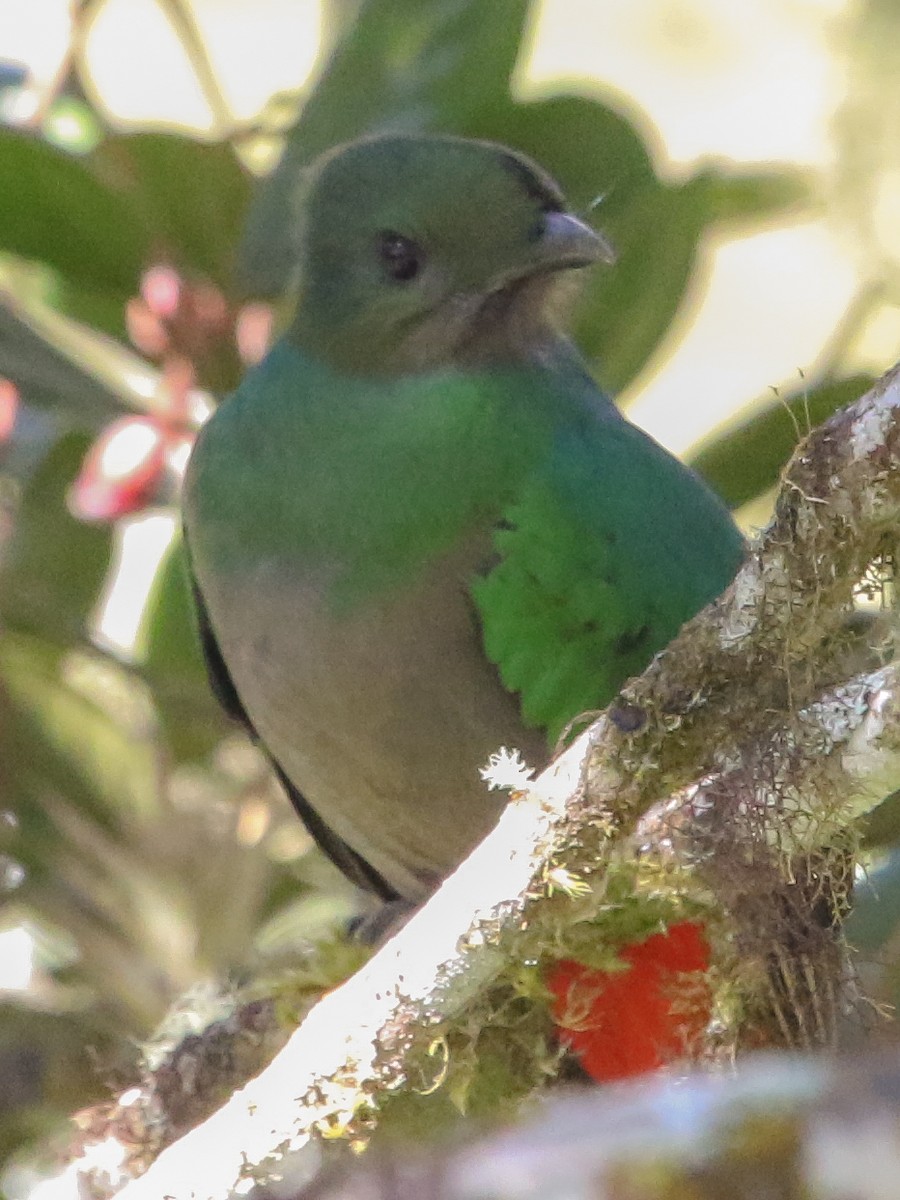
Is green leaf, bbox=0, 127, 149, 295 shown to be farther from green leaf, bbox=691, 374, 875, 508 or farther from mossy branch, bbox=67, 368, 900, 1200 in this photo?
mossy branch, bbox=67, 368, 900, 1200

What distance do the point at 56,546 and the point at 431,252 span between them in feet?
2.52

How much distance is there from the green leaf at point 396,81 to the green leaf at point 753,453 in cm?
54

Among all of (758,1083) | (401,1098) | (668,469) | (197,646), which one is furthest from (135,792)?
(758,1083)

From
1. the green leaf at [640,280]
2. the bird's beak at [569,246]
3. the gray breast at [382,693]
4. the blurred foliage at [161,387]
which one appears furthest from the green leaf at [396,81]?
the gray breast at [382,693]

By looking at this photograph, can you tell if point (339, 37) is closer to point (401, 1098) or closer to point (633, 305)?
point (633, 305)

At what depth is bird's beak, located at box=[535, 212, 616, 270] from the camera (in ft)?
6.89

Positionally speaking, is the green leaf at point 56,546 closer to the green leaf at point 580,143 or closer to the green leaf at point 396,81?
the green leaf at point 396,81

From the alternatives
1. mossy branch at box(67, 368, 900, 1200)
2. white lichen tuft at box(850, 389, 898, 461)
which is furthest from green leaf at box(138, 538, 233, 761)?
white lichen tuft at box(850, 389, 898, 461)

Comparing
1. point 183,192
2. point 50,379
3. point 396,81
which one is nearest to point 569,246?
point 396,81

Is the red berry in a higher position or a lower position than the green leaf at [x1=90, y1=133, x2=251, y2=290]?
lower

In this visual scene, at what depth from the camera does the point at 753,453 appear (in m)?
2.41

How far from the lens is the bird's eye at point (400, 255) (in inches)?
86.2

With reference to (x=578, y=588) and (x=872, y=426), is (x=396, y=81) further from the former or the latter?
(x=872, y=426)

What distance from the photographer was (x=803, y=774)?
1.37 meters
